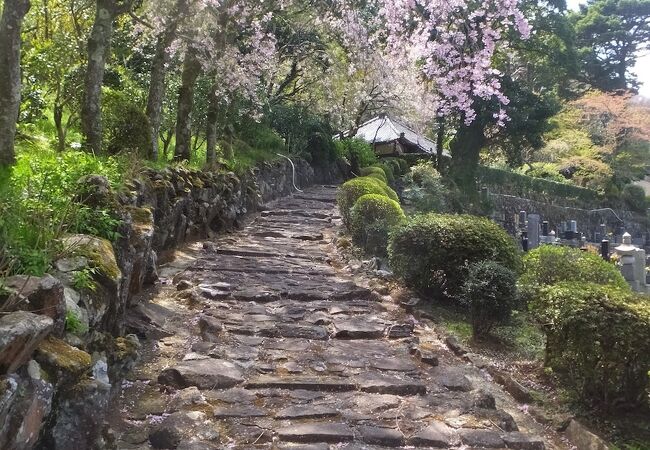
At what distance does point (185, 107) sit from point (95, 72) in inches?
177

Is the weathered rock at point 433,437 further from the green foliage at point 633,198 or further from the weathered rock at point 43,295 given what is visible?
the green foliage at point 633,198

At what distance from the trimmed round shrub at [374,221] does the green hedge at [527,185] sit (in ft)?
71.7

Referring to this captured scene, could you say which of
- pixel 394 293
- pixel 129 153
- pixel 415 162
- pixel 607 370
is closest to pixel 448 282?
pixel 394 293

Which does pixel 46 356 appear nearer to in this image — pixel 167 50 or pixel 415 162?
pixel 167 50

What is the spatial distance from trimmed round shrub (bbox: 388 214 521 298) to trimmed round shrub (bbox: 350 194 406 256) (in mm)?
2243

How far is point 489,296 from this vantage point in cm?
670

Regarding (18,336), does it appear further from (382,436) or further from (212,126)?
(212,126)

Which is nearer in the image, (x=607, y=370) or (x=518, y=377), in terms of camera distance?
(x=607, y=370)

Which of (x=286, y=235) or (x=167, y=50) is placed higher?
(x=167, y=50)

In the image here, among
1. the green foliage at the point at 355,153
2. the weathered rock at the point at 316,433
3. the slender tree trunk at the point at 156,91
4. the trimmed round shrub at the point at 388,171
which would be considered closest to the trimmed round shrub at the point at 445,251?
the weathered rock at the point at 316,433

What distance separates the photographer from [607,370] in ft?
15.3

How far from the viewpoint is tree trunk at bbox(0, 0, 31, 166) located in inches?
230

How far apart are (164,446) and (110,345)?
1.06 meters

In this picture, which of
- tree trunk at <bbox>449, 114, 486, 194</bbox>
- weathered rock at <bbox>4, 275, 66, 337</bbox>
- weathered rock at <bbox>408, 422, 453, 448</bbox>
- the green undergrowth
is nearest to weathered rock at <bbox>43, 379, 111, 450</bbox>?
weathered rock at <bbox>4, 275, 66, 337</bbox>
